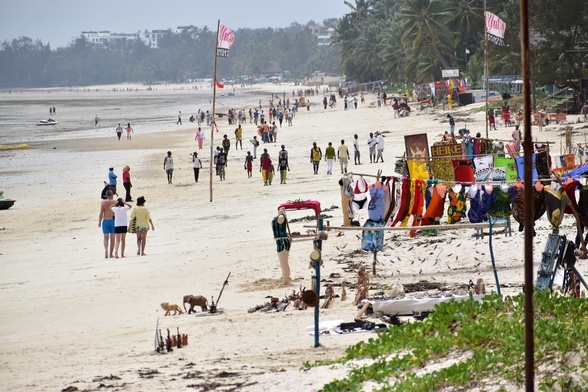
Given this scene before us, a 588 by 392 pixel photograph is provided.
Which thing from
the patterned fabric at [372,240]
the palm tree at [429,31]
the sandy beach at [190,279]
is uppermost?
the palm tree at [429,31]

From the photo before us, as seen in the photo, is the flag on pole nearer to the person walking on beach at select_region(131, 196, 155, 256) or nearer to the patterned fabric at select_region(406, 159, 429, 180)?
the patterned fabric at select_region(406, 159, 429, 180)

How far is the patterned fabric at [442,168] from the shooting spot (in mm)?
22109

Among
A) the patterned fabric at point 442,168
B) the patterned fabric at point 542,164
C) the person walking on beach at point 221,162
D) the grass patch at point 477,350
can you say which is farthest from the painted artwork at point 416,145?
the person walking on beach at point 221,162

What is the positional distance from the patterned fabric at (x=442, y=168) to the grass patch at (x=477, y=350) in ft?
36.7

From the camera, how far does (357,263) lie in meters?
17.2

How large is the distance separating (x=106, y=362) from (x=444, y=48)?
6558 cm

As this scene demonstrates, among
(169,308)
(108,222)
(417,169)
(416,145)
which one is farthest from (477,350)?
(416,145)

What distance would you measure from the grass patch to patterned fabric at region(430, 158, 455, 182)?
11.2 metres

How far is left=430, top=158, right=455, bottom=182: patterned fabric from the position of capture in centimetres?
2211

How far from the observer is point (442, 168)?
2223cm

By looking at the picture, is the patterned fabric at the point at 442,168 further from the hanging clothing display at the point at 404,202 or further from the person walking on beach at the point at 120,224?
the person walking on beach at the point at 120,224

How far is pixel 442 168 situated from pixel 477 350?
12942 mm

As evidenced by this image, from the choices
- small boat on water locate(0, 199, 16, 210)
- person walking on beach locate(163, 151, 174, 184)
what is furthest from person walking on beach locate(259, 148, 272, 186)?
small boat on water locate(0, 199, 16, 210)

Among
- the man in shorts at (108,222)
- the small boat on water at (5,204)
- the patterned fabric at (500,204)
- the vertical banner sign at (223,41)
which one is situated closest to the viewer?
the patterned fabric at (500,204)
